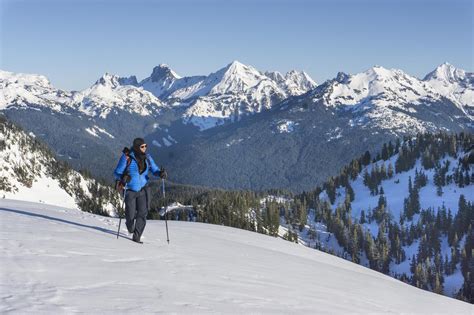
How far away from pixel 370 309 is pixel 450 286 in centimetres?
18989

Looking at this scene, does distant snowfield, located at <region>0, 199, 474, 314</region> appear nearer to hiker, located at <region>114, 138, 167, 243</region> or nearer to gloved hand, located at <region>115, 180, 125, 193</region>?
hiker, located at <region>114, 138, 167, 243</region>

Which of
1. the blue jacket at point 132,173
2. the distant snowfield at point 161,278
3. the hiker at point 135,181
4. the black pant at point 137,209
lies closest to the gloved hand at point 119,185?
the hiker at point 135,181

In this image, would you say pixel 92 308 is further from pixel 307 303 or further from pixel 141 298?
pixel 307 303

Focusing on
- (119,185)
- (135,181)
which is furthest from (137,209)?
(119,185)

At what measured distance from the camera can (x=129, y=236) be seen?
23.7 m

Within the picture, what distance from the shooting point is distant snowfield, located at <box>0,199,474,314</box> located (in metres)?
12.2

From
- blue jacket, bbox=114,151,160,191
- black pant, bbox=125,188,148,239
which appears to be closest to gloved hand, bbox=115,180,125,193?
blue jacket, bbox=114,151,160,191

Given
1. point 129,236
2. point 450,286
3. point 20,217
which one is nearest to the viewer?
point 129,236

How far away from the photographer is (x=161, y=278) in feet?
50.0

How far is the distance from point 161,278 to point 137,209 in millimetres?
7558

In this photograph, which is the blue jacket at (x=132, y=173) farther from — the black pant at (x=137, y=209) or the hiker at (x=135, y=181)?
the black pant at (x=137, y=209)

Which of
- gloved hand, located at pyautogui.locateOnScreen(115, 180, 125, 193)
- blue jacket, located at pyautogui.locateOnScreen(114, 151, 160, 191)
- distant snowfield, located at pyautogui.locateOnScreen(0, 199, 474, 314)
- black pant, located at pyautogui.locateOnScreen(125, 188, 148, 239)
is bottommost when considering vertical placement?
distant snowfield, located at pyautogui.locateOnScreen(0, 199, 474, 314)

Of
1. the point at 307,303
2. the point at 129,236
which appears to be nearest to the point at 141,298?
the point at 307,303

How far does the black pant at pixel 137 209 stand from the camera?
869 inches
